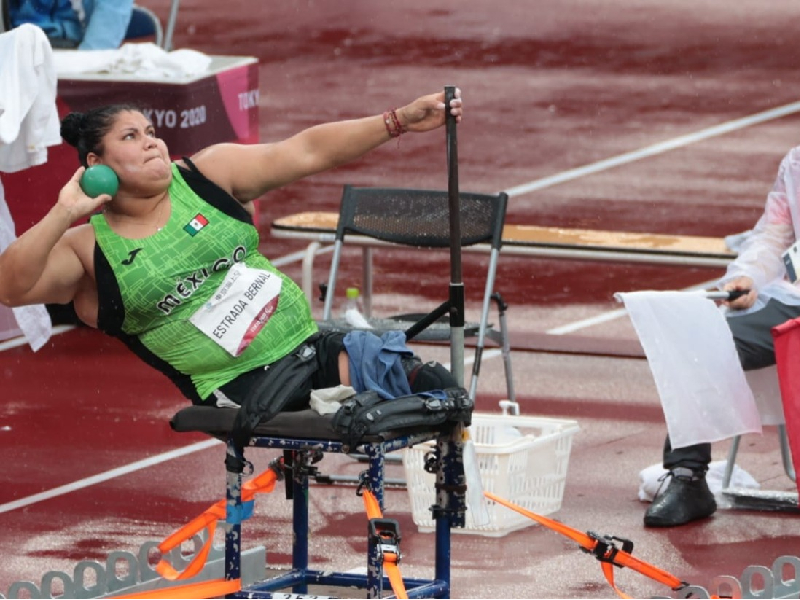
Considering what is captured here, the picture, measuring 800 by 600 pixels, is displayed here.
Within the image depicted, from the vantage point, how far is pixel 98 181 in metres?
5.62

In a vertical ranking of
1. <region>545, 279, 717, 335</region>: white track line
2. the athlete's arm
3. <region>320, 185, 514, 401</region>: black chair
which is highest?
the athlete's arm

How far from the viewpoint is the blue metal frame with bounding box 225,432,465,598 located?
215 inches

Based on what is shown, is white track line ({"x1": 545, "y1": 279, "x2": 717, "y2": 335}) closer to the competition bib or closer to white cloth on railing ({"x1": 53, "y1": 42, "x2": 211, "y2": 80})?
white cloth on railing ({"x1": 53, "y1": 42, "x2": 211, "y2": 80})

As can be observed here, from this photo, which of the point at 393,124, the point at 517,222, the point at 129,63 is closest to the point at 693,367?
the point at 393,124

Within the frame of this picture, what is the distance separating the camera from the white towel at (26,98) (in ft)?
27.6

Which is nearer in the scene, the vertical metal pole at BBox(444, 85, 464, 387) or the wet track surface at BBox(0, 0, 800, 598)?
the vertical metal pole at BBox(444, 85, 464, 387)

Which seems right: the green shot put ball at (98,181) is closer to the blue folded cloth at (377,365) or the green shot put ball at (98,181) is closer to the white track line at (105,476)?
the blue folded cloth at (377,365)

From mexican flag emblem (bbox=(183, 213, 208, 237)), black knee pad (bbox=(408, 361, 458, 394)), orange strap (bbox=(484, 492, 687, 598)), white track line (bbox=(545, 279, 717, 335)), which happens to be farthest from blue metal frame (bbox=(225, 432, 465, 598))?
white track line (bbox=(545, 279, 717, 335))

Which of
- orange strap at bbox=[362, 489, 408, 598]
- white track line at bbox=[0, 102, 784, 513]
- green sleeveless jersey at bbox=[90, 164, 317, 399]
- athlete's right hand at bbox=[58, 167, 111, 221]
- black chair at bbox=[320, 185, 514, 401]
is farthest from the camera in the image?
black chair at bbox=[320, 185, 514, 401]

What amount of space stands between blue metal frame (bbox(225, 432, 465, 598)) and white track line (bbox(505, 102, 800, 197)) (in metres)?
7.81

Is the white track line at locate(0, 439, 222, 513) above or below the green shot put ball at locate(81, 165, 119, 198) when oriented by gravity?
below

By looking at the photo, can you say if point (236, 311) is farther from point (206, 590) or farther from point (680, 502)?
point (680, 502)

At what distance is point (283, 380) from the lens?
5660mm

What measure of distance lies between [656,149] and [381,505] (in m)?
9.61
